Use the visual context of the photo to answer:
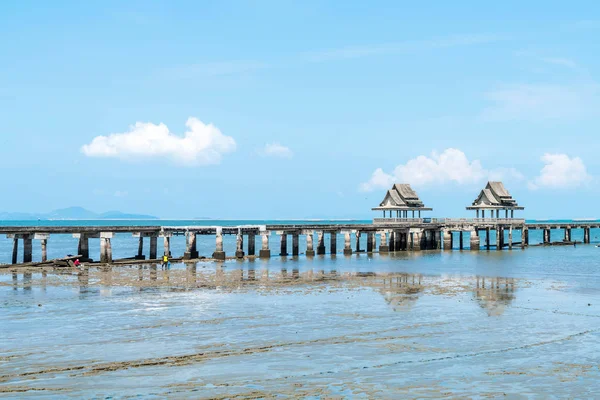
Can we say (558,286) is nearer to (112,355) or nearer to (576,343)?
(576,343)

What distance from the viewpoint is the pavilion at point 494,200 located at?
8875cm

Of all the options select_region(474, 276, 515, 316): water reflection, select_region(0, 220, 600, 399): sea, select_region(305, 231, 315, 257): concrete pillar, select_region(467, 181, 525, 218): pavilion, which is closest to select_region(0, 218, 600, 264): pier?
select_region(305, 231, 315, 257): concrete pillar

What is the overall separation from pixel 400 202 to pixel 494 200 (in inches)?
443

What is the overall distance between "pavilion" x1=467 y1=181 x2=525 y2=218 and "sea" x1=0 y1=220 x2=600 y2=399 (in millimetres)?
42709

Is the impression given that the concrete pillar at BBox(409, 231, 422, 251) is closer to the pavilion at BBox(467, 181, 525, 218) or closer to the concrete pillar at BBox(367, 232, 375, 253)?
the concrete pillar at BBox(367, 232, 375, 253)

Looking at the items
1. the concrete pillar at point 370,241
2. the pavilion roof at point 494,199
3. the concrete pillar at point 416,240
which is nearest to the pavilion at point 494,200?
the pavilion roof at point 494,199

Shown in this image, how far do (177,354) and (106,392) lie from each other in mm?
4432

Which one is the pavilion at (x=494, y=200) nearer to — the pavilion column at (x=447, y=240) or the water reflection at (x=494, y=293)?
the pavilion column at (x=447, y=240)

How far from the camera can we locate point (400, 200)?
292 ft

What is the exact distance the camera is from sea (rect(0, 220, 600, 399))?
60.1ft

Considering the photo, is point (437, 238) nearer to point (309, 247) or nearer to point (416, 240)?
point (416, 240)

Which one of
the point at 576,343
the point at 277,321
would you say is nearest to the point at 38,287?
the point at 277,321

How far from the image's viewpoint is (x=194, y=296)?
36.2 meters

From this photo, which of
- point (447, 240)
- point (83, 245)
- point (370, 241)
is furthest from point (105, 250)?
point (447, 240)
